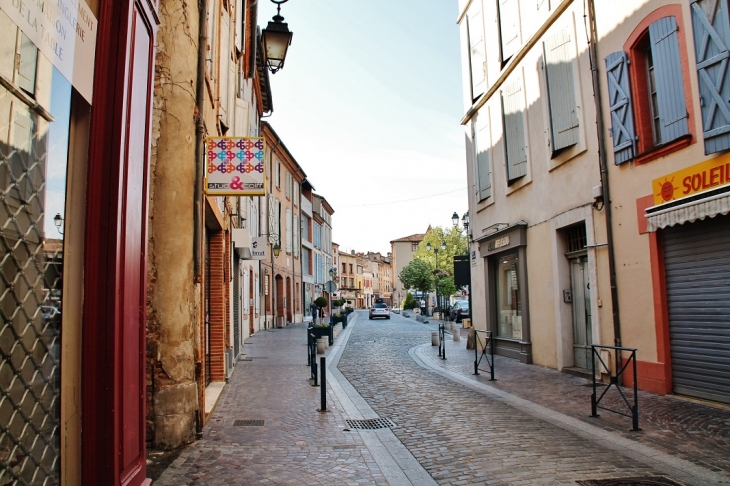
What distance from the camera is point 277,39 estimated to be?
359 inches

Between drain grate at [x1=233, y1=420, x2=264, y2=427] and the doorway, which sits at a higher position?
the doorway

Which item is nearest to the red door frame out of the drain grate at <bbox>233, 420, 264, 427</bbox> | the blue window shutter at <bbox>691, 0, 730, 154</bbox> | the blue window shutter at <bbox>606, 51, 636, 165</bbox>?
the drain grate at <bbox>233, 420, 264, 427</bbox>

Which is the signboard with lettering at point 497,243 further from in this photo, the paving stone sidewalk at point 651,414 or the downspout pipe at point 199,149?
the downspout pipe at point 199,149

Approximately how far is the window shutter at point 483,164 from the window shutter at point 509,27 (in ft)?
7.30

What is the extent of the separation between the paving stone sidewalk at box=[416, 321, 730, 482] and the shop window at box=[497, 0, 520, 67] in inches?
303

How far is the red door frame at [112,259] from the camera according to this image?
289cm

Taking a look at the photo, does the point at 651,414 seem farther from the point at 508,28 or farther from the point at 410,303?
the point at 410,303

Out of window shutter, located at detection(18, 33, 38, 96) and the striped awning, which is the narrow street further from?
window shutter, located at detection(18, 33, 38, 96)

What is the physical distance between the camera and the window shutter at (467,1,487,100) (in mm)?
15758

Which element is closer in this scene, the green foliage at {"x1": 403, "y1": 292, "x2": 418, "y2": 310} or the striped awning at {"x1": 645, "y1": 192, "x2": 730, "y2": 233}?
the striped awning at {"x1": 645, "y1": 192, "x2": 730, "y2": 233}

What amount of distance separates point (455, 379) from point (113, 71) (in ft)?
30.3

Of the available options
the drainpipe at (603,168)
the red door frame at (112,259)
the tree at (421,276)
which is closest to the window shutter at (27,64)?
the red door frame at (112,259)

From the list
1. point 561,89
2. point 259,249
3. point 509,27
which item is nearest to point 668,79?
point 561,89

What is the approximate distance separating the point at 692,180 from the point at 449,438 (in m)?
4.98
